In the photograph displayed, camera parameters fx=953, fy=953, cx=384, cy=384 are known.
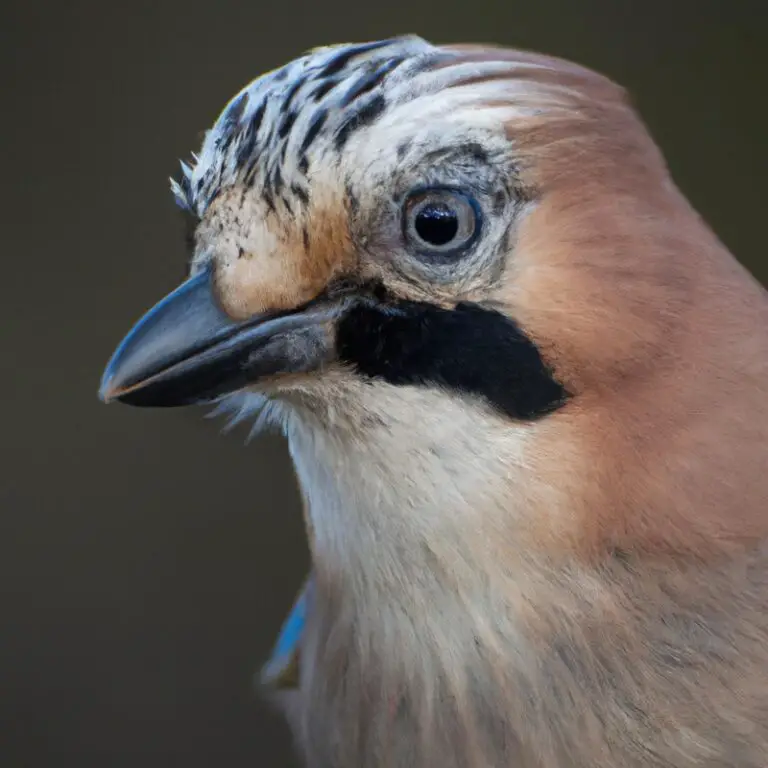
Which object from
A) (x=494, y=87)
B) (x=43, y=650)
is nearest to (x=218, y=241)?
(x=494, y=87)

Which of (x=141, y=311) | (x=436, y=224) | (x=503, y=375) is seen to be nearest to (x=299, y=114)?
(x=436, y=224)

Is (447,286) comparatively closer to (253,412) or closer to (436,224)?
(436,224)

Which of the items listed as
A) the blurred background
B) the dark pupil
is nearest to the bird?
the dark pupil

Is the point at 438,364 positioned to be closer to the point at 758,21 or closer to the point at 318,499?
the point at 318,499

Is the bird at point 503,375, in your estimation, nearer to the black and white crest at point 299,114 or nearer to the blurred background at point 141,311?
the black and white crest at point 299,114

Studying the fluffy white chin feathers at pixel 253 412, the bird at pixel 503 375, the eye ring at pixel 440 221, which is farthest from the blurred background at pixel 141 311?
the eye ring at pixel 440 221
